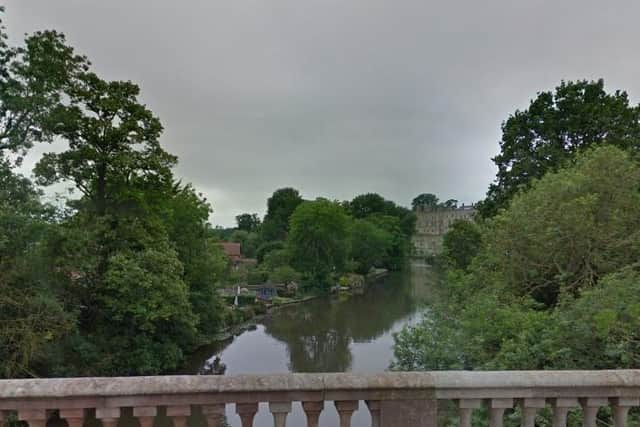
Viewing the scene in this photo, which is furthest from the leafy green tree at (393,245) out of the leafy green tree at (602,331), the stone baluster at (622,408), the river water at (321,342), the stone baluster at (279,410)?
the stone baluster at (279,410)

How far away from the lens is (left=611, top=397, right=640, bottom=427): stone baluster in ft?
6.31

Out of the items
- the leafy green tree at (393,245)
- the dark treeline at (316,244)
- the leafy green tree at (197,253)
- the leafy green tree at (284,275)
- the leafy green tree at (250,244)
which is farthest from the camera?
the leafy green tree at (393,245)

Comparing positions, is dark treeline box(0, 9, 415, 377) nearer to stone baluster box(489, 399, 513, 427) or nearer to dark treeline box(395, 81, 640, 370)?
dark treeline box(395, 81, 640, 370)

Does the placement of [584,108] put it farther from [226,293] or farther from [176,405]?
[226,293]

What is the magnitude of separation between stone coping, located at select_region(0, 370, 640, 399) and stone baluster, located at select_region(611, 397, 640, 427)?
93mm

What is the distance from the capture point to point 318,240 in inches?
1369

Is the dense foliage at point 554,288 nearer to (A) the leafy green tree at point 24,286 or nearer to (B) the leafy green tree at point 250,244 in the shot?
(A) the leafy green tree at point 24,286

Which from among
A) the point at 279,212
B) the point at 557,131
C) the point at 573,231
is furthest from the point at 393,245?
the point at 573,231

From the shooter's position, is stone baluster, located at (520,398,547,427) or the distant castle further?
the distant castle

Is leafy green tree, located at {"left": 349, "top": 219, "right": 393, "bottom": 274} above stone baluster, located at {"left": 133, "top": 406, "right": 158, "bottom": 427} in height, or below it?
above

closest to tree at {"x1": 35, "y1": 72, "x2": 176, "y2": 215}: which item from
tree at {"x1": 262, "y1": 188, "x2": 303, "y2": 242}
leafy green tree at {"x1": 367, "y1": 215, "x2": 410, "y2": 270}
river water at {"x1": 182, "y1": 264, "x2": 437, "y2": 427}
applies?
river water at {"x1": 182, "y1": 264, "x2": 437, "y2": 427}

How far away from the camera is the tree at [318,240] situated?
33.8 metres

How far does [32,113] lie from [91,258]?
171 inches

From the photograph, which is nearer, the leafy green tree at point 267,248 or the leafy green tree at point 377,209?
the leafy green tree at point 267,248
